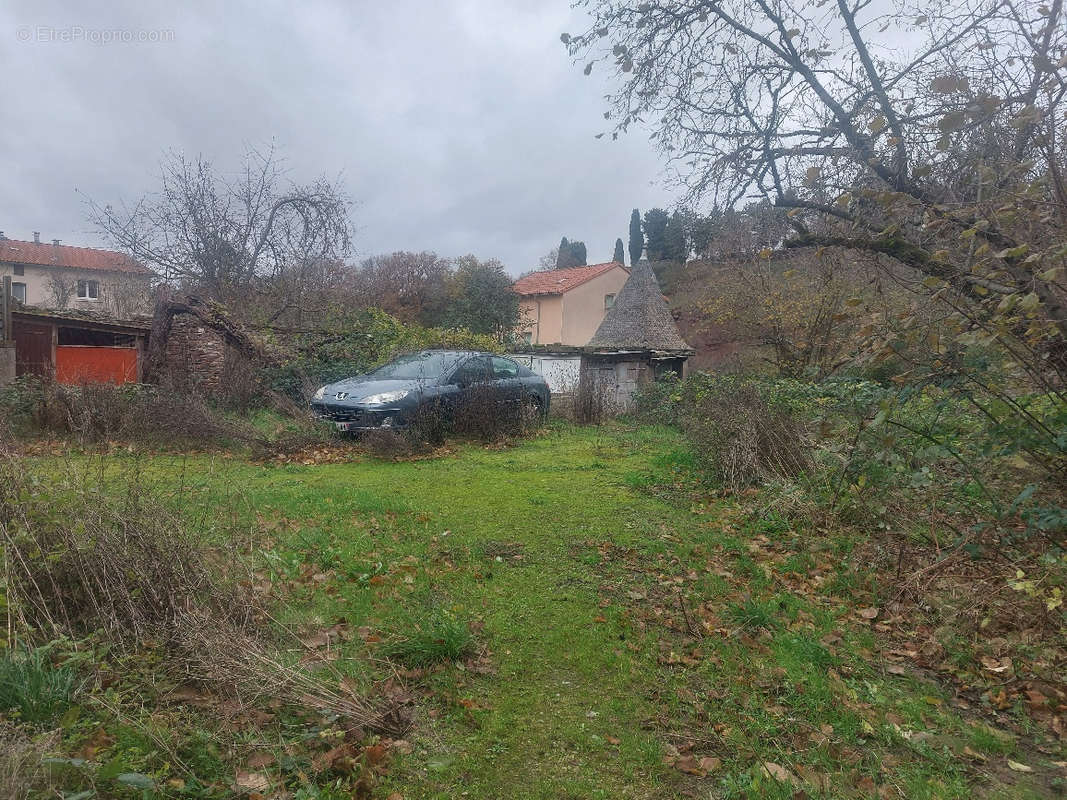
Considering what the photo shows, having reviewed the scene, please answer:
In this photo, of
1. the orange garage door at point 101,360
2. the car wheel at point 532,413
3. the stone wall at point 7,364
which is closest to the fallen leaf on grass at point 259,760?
the car wheel at point 532,413

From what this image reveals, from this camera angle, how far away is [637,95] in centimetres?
759

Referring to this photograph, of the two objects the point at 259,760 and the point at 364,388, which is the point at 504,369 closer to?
the point at 364,388

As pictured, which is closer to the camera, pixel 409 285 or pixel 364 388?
pixel 364 388

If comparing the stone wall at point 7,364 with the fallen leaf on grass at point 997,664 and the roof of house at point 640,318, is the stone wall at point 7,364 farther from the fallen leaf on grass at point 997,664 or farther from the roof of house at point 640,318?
the roof of house at point 640,318

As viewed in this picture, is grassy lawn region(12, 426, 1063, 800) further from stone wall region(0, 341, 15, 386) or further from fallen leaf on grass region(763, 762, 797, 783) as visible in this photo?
stone wall region(0, 341, 15, 386)

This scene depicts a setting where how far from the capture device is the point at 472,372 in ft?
37.3

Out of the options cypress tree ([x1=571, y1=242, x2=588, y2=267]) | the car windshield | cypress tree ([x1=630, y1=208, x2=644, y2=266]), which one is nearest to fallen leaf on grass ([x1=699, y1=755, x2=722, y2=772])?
the car windshield

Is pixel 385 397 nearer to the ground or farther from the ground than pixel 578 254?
nearer to the ground

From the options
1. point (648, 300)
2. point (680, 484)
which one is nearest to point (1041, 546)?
point (680, 484)

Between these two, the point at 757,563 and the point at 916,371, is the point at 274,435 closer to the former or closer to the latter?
the point at 757,563

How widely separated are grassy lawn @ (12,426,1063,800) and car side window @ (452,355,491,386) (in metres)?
→ 4.70

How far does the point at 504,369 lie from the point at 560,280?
101 feet

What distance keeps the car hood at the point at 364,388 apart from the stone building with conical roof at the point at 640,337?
847 cm

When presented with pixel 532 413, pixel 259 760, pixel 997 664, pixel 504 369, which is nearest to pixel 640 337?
pixel 532 413
